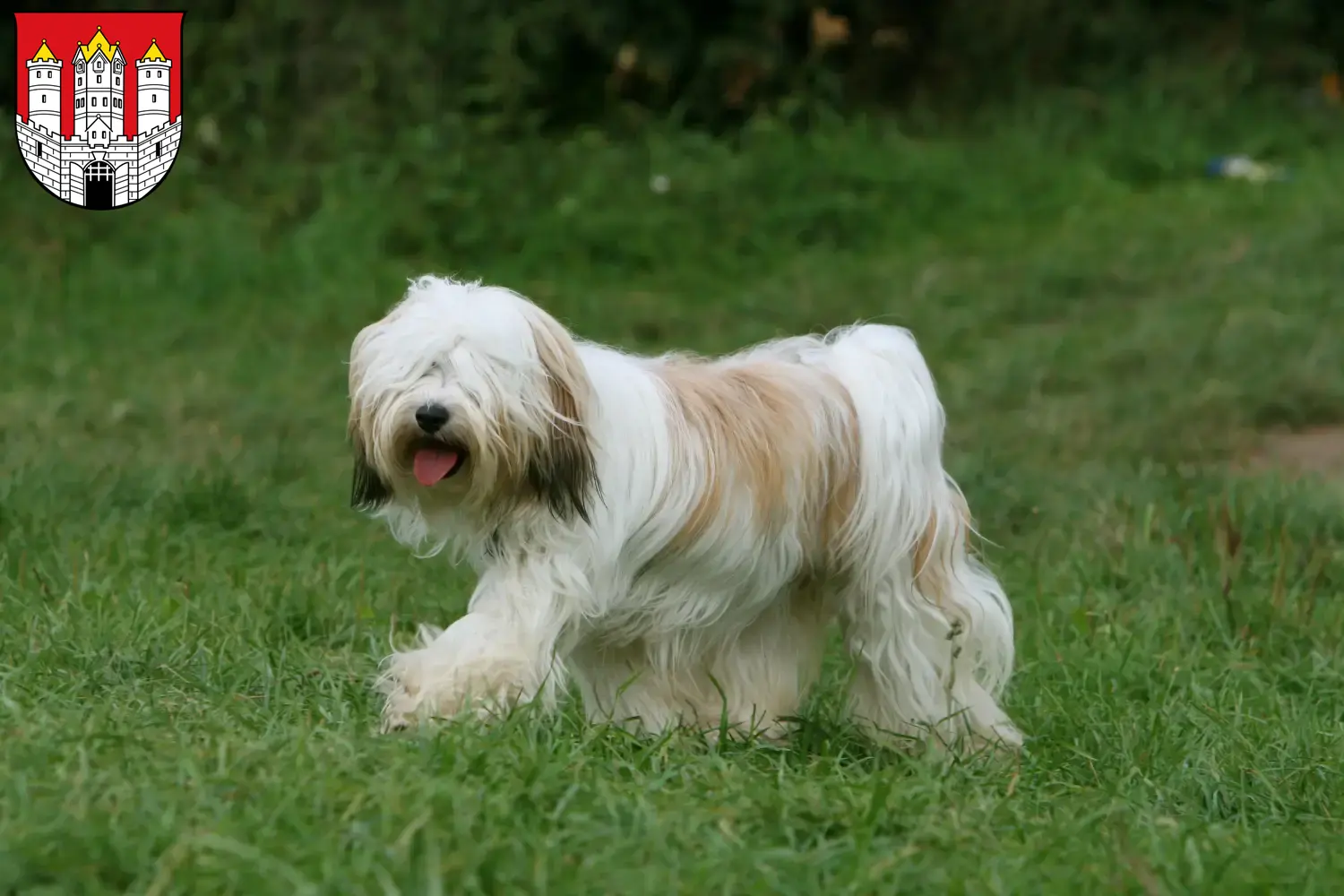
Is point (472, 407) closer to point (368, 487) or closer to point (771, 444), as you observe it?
point (368, 487)

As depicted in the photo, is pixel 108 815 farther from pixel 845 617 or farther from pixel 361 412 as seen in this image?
pixel 845 617

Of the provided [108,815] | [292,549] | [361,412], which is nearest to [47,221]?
[292,549]

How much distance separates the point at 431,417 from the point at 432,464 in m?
0.13

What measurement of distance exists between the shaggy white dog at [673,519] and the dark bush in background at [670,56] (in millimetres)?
7920

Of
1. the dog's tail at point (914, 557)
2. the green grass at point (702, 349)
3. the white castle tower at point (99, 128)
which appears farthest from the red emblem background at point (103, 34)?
the dog's tail at point (914, 557)

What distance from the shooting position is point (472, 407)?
13.3ft

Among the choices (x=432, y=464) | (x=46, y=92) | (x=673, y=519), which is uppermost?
(x=46, y=92)

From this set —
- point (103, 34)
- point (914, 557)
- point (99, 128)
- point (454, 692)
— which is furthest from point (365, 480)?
point (103, 34)

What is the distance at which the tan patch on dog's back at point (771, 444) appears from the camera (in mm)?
4359

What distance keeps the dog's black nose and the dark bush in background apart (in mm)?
8388

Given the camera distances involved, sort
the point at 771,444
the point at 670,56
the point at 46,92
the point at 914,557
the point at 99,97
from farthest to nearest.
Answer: the point at 670,56, the point at 46,92, the point at 99,97, the point at 914,557, the point at 771,444

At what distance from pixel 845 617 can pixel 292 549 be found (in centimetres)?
251

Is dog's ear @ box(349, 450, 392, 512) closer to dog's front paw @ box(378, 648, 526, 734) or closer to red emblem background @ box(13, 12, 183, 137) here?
dog's front paw @ box(378, 648, 526, 734)

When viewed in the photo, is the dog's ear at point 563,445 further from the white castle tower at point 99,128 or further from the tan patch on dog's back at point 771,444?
the white castle tower at point 99,128
